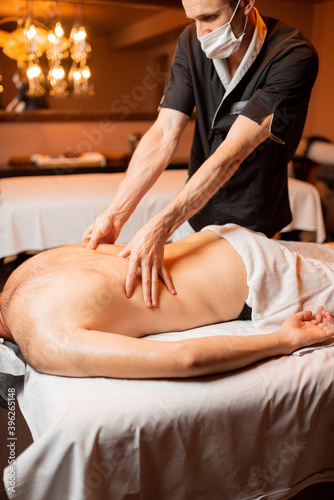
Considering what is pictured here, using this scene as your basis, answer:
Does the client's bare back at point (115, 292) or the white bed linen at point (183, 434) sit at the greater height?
the client's bare back at point (115, 292)

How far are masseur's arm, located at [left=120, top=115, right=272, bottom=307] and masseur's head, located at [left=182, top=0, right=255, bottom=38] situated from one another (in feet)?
1.06

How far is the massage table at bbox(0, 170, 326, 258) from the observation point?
3.12 m

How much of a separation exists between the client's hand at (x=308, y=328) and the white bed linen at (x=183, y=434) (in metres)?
0.04

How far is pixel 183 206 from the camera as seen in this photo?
1.43m

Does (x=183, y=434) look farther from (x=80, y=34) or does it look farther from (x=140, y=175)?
(x=80, y=34)

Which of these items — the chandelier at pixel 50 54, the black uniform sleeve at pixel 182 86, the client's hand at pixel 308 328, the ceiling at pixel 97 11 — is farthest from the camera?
the ceiling at pixel 97 11

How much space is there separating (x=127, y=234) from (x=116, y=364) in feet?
7.19

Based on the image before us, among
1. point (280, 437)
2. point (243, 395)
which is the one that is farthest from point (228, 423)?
point (280, 437)

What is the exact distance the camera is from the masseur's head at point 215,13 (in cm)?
147

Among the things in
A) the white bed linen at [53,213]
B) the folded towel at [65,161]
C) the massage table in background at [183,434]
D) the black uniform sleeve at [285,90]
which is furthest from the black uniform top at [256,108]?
the folded towel at [65,161]

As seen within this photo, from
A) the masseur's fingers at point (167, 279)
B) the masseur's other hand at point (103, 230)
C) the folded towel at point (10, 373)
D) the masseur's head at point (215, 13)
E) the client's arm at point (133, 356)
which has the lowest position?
the folded towel at point (10, 373)

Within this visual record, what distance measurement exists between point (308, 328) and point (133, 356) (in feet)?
1.78

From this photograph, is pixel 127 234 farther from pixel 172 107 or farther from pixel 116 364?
pixel 116 364

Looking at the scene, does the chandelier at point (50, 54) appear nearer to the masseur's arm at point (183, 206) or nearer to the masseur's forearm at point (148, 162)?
the masseur's forearm at point (148, 162)
